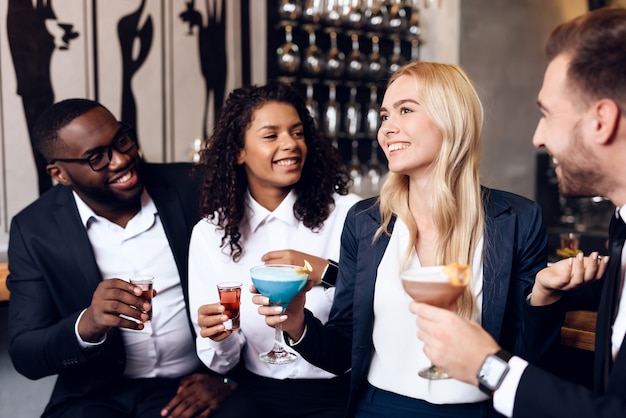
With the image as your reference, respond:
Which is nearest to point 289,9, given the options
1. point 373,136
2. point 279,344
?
point 373,136

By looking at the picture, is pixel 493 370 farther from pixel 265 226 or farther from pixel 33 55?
pixel 33 55

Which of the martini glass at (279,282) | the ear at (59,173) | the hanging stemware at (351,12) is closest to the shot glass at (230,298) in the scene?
the martini glass at (279,282)

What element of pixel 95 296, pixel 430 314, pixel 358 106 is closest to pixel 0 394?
pixel 95 296

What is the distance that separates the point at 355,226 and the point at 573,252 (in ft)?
3.41

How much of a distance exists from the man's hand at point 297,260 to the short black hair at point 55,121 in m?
1.06

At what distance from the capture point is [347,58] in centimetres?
545

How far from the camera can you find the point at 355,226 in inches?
90.9

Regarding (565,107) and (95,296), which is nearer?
(565,107)

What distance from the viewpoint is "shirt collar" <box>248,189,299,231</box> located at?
2787 mm

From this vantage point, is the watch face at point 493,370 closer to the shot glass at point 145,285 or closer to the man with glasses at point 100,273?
the shot glass at point 145,285

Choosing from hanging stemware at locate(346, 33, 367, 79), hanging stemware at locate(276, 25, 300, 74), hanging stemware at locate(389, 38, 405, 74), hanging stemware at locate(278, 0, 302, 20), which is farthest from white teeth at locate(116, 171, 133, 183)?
hanging stemware at locate(389, 38, 405, 74)

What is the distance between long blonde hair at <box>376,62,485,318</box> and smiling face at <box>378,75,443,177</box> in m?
0.02

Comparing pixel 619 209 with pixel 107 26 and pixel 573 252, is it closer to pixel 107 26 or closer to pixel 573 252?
pixel 573 252

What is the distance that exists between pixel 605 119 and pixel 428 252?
2.59 feet
